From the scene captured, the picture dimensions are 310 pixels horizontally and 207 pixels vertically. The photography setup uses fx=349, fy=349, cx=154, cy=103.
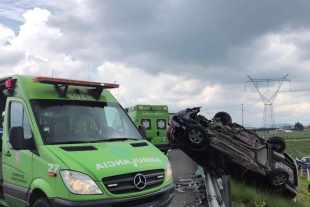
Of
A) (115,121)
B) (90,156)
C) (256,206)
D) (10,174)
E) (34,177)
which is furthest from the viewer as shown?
(256,206)

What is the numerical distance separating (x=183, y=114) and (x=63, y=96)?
6.47 metres

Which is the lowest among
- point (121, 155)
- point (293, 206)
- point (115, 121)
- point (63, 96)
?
point (293, 206)

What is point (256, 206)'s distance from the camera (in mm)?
7090

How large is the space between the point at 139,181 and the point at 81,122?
1.45 meters

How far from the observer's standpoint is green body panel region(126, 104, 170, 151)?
18.0 m

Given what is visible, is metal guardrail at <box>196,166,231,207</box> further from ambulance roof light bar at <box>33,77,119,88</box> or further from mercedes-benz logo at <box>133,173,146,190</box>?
ambulance roof light bar at <box>33,77,119,88</box>

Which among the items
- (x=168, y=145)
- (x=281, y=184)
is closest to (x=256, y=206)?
(x=281, y=184)

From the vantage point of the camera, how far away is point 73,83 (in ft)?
18.2

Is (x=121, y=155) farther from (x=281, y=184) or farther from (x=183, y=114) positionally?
(x=183, y=114)

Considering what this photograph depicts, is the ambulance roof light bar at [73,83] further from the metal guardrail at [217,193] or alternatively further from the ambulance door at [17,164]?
the metal guardrail at [217,193]

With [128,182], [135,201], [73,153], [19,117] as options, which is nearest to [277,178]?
[135,201]

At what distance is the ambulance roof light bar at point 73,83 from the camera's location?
539cm

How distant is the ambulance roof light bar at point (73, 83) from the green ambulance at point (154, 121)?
38.4 ft

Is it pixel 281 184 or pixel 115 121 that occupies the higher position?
pixel 115 121
